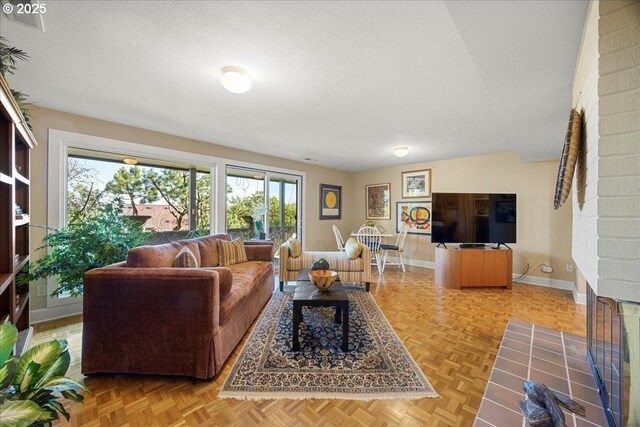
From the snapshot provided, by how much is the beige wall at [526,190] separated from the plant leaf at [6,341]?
5.24 metres

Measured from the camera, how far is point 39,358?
0.79 metres

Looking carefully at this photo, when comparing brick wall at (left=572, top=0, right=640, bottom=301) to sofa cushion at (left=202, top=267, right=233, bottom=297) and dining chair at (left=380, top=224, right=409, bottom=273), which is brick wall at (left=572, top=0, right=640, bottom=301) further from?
dining chair at (left=380, top=224, right=409, bottom=273)

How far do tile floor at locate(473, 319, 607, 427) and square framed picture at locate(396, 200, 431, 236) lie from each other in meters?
2.87

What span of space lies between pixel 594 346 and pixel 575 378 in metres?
0.25

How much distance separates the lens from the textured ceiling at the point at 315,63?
4.20ft

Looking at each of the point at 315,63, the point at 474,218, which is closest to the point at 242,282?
the point at 315,63

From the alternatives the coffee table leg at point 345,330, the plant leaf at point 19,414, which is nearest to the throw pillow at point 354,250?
the coffee table leg at point 345,330

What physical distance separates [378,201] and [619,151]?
490cm

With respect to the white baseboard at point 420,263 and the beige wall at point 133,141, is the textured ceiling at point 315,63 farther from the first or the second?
the white baseboard at point 420,263

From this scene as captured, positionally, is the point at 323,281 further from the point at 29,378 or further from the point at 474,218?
the point at 474,218

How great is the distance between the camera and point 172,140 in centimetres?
346

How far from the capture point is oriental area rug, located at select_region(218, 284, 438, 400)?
1530mm

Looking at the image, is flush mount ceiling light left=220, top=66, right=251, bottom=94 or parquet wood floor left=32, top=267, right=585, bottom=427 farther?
flush mount ceiling light left=220, top=66, right=251, bottom=94

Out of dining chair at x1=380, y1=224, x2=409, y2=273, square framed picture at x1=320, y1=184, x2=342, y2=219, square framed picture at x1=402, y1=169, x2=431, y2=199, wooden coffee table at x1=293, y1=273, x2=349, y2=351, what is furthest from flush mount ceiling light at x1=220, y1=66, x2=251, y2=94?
square framed picture at x1=402, y1=169, x2=431, y2=199
